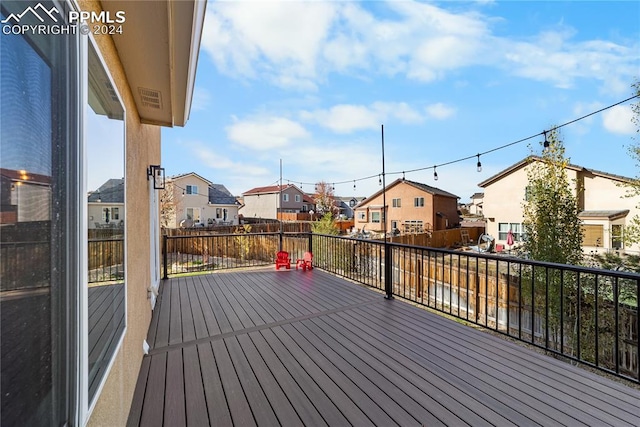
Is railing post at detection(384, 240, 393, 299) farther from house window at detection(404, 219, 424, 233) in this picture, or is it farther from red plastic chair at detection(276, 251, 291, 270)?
house window at detection(404, 219, 424, 233)

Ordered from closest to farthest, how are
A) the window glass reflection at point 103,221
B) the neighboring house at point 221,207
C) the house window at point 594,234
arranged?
the window glass reflection at point 103,221, the house window at point 594,234, the neighboring house at point 221,207

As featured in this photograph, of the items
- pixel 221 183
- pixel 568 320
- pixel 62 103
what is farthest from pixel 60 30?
pixel 221 183

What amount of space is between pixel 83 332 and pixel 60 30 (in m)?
0.81

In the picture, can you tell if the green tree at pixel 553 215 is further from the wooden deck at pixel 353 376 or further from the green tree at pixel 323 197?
the green tree at pixel 323 197

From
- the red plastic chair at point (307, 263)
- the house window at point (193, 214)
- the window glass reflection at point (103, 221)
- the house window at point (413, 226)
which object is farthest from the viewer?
the house window at point (193, 214)

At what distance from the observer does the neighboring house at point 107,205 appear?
1.01 m

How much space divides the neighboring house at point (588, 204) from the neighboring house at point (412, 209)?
5138mm

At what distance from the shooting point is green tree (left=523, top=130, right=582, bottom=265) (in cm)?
571

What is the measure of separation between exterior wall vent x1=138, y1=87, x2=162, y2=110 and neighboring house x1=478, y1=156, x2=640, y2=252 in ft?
42.5

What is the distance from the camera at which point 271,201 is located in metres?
31.6

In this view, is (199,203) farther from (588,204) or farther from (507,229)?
(588,204)

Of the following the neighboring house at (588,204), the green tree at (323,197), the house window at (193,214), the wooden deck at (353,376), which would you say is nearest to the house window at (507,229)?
the neighboring house at (588,204)

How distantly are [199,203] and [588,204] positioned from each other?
25494 mm

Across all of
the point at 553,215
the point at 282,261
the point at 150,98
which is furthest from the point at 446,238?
the point at 150,98
